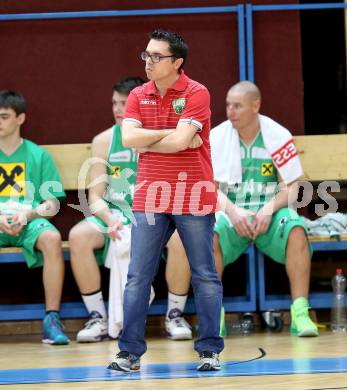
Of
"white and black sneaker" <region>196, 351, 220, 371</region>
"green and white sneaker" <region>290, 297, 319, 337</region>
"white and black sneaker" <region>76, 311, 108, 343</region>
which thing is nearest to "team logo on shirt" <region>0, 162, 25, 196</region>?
"white and black sneaker" <region>76, 311, 108, 343</region>

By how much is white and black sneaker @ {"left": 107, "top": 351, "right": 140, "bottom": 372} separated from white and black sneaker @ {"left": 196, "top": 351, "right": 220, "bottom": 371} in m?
0.27

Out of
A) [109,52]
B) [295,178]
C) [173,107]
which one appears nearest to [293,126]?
[295,178]

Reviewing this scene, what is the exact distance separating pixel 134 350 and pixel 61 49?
285cm

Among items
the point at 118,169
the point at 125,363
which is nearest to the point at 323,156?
the point at 118,169

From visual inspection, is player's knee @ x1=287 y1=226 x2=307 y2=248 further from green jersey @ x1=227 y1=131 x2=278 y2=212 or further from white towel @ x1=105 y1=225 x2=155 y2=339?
white towel @ x1=105 y1=225 x2=155 y2=339

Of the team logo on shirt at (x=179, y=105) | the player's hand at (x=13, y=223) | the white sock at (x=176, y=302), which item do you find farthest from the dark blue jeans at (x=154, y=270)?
the player's hand at (x=13, y=223)

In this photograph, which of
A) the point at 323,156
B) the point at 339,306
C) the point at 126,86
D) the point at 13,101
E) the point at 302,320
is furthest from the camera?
the point at 323,156

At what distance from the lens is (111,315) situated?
5824mm

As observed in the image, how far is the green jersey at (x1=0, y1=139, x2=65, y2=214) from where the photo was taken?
6.14 metres

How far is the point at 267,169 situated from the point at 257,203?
214 millimetres

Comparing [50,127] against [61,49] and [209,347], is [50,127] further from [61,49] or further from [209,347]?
[209,347]

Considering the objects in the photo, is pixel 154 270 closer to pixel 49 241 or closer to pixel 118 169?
pixel 49 241

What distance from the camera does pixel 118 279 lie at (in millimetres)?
5836

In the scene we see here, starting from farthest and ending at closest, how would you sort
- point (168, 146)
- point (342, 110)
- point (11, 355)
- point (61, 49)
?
point (342, 110)
point (61, 49)
point (11, 355)
point (168, 146)
